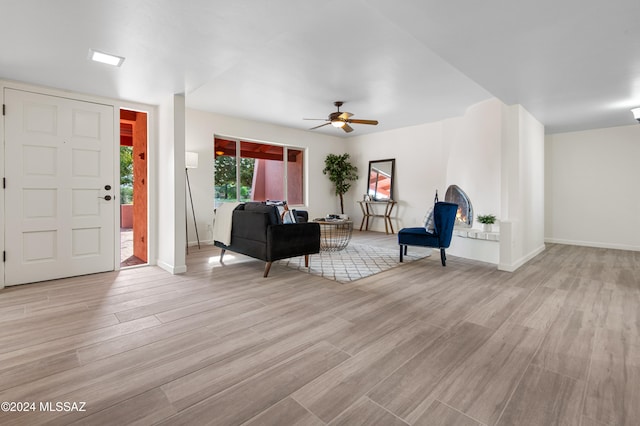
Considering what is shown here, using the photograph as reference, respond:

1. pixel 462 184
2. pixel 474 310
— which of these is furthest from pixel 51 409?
pixel 462 184

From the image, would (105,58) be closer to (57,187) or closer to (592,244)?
(57,187)

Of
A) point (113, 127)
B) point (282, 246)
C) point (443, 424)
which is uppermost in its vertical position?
point (113, 127)

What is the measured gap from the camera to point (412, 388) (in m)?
1.60

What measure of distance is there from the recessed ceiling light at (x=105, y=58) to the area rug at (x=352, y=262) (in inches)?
119

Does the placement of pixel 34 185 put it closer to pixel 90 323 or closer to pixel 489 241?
pixel 90 323

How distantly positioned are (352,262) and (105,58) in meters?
3.72

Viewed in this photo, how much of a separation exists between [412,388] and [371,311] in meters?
1.05

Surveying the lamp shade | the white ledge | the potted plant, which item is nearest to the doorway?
the lamp shade

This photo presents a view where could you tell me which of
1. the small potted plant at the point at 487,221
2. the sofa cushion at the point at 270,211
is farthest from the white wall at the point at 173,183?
the small potted plant at the point at 487,221

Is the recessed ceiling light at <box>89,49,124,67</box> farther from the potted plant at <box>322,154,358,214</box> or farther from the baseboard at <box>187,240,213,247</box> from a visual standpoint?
the potted plant at <box>322,154,358,214</box>

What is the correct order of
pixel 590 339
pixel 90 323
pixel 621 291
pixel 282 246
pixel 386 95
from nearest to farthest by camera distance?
pixel 590 339 < pixel 90 323 < pixel 621 291 < pixel 282 246 < pixel 386 95

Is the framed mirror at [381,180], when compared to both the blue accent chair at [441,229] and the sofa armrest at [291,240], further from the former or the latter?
the sofa armrest at [291,240]

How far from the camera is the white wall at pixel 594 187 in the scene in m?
5.63

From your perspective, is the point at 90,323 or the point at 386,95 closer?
the point at 90,323
